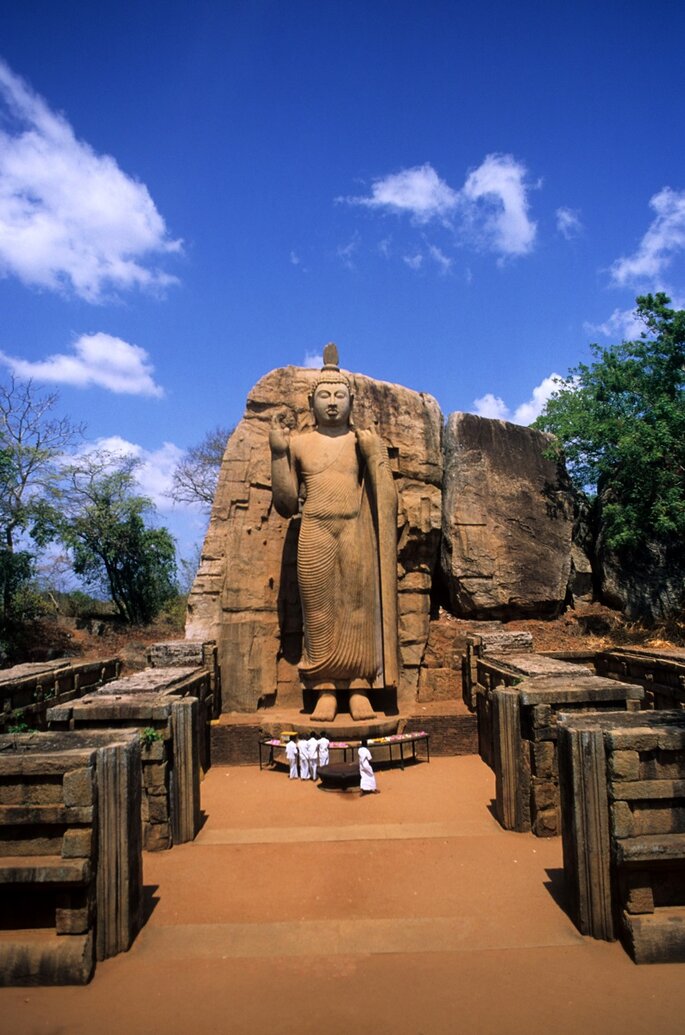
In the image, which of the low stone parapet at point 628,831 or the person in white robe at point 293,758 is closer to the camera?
the low stone parapet at point 628,831

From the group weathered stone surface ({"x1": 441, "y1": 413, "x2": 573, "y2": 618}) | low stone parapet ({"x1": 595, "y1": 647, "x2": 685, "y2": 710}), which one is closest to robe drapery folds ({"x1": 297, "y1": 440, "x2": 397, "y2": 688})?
weathered stone surface ({"x1": 441, "y1": 413, "x2": 573, "y2": 618})

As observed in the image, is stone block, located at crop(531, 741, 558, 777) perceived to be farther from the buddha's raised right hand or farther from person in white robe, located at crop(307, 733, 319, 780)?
the buddha's raised right hand

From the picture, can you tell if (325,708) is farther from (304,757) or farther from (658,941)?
(658,941)

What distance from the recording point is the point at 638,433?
41.8 feet

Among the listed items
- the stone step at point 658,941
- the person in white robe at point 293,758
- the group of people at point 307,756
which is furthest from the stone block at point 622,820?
the person in white robe at point 293,758

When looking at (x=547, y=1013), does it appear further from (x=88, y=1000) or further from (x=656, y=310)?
(x=656, y=310)

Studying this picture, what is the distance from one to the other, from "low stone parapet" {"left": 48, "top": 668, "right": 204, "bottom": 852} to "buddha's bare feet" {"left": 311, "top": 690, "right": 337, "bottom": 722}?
10.1 feet

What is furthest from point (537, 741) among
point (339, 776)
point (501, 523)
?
point (501, 523)

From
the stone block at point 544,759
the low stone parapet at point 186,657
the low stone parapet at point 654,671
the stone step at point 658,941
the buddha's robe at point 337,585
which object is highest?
the buddha's robe at point 337,585

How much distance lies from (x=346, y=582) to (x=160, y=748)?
4484mm

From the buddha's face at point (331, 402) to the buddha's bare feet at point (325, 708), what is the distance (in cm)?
394

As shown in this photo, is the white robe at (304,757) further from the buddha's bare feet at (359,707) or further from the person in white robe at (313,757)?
the buddha's bare feet at (359,707)

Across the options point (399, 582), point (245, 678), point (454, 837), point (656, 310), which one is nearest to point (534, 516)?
point (399, 582)

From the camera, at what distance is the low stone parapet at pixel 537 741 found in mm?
6809
